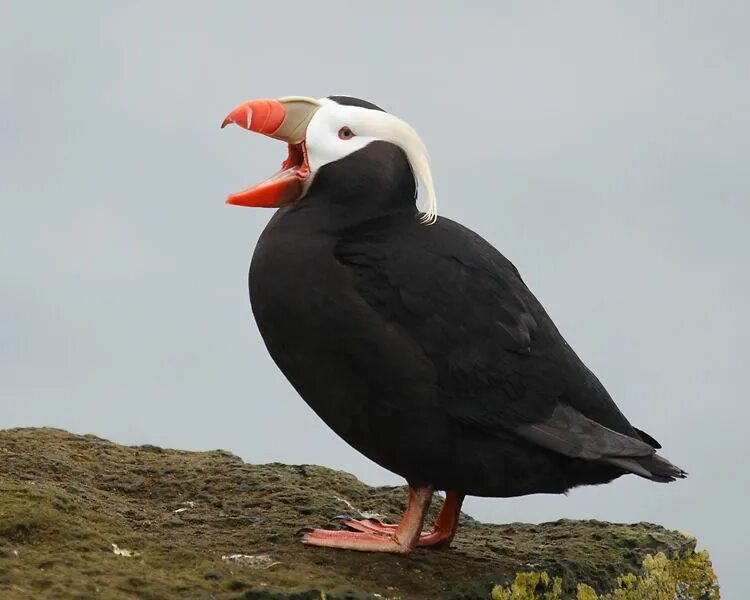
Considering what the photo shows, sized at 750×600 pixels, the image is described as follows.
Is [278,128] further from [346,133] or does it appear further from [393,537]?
[393,537]

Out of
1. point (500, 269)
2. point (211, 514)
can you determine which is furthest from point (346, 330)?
point (211, 514)

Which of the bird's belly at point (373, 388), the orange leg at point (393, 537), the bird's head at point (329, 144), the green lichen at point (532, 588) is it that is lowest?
the green lichen at point (532, 588)

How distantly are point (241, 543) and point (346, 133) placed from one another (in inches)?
62.7

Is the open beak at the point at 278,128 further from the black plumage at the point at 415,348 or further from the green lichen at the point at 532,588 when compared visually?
the green lichen at the point at 532,588

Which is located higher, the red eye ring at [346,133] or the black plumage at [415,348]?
the red eye ring at [346,133]

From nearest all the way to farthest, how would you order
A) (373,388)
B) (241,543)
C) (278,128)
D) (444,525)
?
(373,388) < (241,543) < (278,128) < (444,525)

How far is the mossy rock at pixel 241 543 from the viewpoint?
182 inches

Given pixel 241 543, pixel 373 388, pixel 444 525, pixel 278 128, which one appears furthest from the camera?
pixel 444 525

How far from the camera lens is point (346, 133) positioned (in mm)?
5359

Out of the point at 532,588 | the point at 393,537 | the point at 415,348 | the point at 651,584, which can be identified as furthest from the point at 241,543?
the point at 651,584

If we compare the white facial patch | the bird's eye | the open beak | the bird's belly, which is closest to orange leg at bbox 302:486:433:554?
the bird's belly

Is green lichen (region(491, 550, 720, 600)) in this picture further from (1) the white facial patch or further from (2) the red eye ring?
(2) the red eye ring

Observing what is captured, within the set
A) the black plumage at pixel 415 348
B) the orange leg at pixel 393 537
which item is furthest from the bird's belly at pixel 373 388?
the orange leg at pixel 393 537

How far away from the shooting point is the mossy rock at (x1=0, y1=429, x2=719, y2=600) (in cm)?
462
